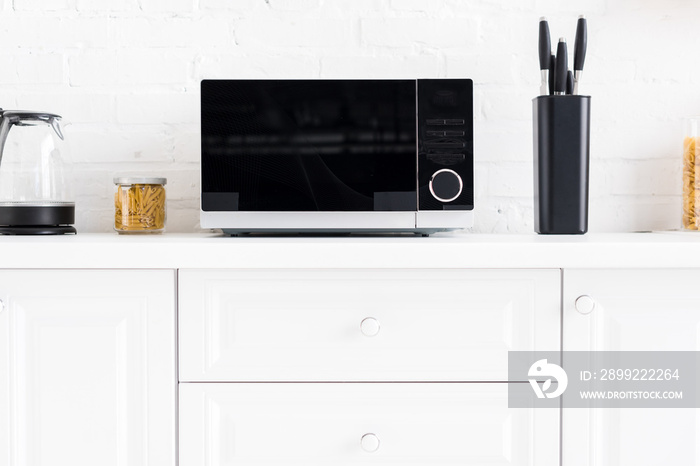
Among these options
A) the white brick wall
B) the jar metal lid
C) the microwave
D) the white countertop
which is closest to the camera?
the white countertop

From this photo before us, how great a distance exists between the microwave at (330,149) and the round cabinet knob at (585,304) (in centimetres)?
24

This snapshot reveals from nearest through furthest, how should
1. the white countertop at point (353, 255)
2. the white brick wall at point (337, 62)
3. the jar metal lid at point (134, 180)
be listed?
the white countertop at point (353, 255) → the jar metal lid at point (134, 180) → the white brick wall at point (337, 62)

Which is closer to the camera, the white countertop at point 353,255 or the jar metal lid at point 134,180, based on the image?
the white countertop at point 353,255

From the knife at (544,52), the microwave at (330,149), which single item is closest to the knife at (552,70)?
Answer: the knife at (544,52)

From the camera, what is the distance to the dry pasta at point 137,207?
1.04m

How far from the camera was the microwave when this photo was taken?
36.3 inches

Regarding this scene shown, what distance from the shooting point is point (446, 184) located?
928 millimetres

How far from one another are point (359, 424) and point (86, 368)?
1.26ft

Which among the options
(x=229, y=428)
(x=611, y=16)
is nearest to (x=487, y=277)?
(x=229, y=428)

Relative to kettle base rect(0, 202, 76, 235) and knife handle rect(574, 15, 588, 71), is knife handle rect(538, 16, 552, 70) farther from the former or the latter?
kettle base rect(0, 202, 76, 235)

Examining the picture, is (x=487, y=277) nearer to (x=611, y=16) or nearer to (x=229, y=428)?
(x=229, y=428)

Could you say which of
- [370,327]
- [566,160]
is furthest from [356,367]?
[566,160]

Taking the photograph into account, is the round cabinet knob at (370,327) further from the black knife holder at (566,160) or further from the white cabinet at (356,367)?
the black knife holder at (566,160)

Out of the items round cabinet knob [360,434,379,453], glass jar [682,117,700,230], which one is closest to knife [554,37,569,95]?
glass jar [682,117,700,230]
